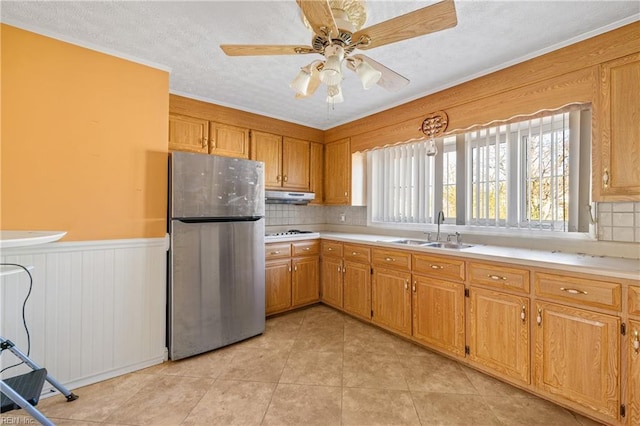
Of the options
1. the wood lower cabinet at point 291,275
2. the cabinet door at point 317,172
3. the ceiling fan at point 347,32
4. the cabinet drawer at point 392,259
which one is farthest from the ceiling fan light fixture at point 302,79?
the cabinet door at point 317,172

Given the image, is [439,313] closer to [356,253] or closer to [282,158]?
[356,253]

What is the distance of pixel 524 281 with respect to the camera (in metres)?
1.88

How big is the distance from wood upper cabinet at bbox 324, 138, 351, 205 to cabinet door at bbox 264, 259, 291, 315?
1.16 meters

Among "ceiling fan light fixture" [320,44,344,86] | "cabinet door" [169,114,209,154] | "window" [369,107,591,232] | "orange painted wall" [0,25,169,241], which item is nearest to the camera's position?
"ceiling fan light fixture" [320,44,344,86]

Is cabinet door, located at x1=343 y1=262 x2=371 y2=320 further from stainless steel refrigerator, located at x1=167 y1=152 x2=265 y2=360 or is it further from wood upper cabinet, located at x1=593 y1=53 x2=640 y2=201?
wood upper cabinet, located at x1=593 y1=53 x2=640 y2=201

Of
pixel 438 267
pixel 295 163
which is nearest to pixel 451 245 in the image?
pixel 438 267

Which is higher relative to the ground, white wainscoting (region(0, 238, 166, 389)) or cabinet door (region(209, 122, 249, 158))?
cabinet door (region(209, 122, 249, 158))

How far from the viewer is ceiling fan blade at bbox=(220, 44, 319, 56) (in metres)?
1.41

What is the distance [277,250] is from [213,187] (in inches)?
44.1

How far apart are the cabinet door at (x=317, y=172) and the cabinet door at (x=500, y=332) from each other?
241 centimetres

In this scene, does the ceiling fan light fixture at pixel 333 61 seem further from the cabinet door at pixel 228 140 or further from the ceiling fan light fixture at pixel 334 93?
the cabinet door at pixel 228 140

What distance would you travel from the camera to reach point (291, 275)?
334 centimetres

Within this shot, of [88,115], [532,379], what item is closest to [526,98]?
[532,379]

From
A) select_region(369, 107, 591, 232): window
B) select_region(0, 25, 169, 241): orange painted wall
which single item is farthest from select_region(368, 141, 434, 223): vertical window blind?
select_region(0, 25, 169, 241): orange painted wall
